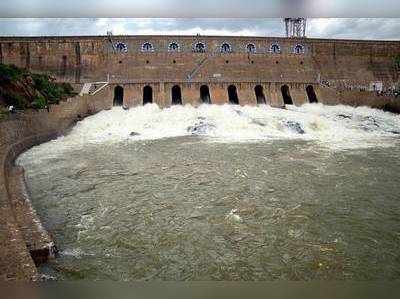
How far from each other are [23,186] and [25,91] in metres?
8.06

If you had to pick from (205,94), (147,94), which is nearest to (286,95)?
(205,94)

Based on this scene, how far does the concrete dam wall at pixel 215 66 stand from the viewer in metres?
19.0

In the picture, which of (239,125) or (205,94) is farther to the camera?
(205,94)

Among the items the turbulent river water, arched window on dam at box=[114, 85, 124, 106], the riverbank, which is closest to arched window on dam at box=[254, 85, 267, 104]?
the turbulent river water

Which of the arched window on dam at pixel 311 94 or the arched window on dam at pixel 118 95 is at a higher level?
the arched window on dam at pixel 118 95

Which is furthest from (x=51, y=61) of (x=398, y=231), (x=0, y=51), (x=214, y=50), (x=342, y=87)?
(x=398, y=231)

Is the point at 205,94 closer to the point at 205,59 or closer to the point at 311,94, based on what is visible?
the point at 205,59

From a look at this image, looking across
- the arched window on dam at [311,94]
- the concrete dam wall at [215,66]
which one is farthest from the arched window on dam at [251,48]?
the arched window on dam at [311,94]

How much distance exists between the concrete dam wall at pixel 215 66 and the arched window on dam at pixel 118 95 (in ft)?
0.17

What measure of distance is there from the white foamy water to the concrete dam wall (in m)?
1.33

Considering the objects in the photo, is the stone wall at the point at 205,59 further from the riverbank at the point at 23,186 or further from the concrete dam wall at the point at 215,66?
the riverbank at the point at 23,186

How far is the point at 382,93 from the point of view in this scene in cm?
1881

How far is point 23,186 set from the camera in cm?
725

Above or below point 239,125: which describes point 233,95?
above
